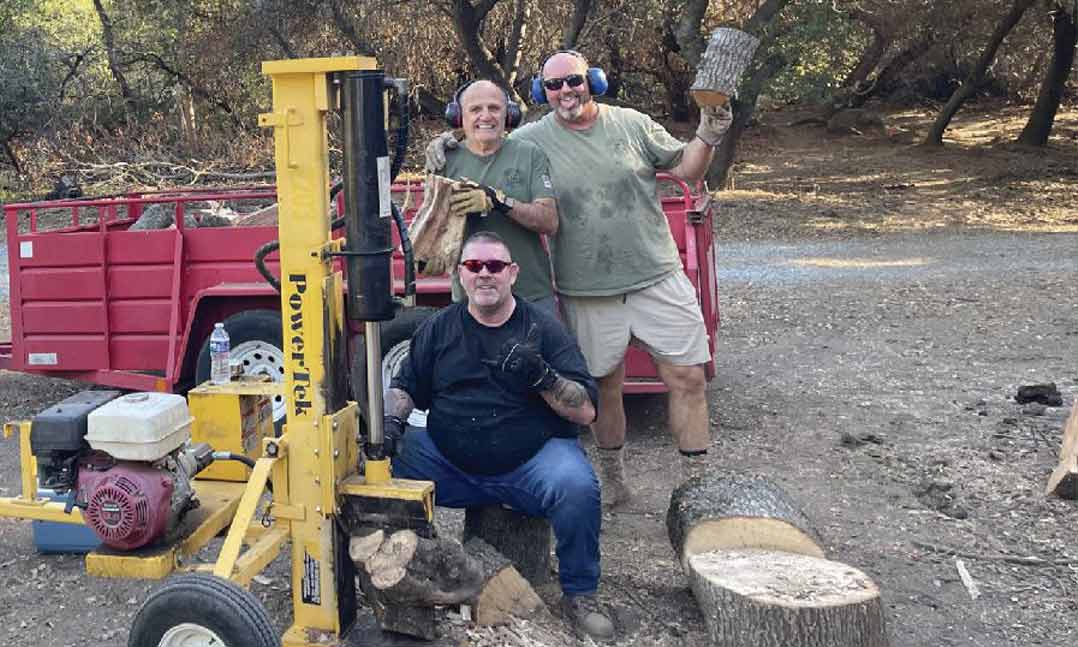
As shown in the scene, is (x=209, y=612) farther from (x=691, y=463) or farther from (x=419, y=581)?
(x=691, y=463)

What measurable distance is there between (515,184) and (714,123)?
0.82m

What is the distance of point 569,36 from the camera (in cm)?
1612

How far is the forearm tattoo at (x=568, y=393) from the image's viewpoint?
4.01 meters

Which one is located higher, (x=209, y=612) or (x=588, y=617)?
(x=209, y=612)

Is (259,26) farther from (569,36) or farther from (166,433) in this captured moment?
(166,433)

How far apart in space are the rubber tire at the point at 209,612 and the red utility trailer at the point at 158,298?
9.93ft

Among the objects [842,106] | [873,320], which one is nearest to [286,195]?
[873,320]

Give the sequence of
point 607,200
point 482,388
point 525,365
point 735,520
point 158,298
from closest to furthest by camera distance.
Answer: point 525,365 → point 482,388 → point 735,520 → point 607,200 → point 158,298

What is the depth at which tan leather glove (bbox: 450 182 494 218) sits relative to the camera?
4340 mm

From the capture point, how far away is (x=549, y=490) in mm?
4023

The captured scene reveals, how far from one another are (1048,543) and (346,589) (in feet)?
9.73

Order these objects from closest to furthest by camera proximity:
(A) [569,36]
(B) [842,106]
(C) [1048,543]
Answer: (C) [1048,543]
(A) [569,36]
(B) [842,106]

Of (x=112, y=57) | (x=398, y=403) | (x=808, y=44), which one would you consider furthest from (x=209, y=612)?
(x=112, y=57)

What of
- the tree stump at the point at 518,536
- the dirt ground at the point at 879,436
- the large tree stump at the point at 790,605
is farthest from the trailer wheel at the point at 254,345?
the large tree stump at the point at 790,605
